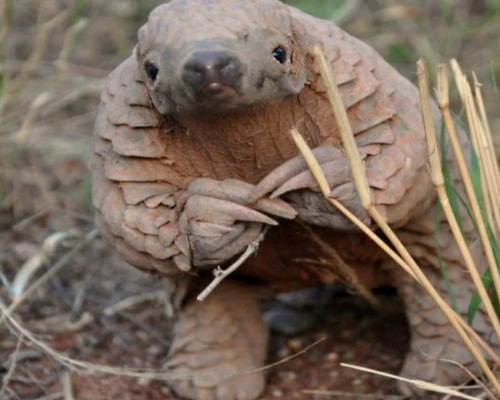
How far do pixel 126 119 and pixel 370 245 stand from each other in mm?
579

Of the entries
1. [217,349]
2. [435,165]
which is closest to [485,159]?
[435,165]

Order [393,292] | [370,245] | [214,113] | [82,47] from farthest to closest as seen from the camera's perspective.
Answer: [82,47]
[393,292]
[370,245]
[214,113]

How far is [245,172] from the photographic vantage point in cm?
216

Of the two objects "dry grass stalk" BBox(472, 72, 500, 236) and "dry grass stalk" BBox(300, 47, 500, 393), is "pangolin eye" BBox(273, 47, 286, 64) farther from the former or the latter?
"dry grass stalk" BBox(472, 72, 500, 236)

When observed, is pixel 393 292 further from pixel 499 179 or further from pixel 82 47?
pixel 82 47

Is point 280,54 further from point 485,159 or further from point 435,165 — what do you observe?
point 485,159

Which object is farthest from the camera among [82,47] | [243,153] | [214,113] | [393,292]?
[82,47]

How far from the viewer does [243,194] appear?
6.71 ft

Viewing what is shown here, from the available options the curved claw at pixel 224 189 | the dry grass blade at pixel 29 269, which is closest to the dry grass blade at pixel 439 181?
the curved claw at pixel 224 189

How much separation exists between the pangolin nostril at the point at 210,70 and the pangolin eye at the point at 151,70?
5.6 inches

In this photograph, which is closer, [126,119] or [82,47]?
[126,119]

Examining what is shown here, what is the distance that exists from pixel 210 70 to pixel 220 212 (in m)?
0.33

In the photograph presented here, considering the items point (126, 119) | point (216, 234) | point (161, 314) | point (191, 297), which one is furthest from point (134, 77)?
point (161, 314)

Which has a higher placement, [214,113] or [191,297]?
[214,113]
